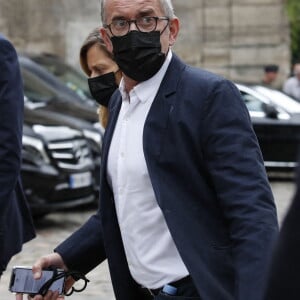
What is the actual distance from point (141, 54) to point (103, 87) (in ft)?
3.31

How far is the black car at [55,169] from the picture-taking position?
10.2 meters

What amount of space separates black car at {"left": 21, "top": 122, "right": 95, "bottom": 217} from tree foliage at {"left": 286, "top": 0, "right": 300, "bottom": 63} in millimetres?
14956

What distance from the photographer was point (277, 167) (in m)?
15.0

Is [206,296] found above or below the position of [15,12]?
above

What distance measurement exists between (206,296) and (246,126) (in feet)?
1.60

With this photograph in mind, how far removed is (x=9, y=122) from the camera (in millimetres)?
4047

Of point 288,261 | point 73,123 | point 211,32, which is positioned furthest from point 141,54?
point 211,32

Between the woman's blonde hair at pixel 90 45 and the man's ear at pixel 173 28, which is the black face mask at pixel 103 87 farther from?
the man's ear at pixel 173 28

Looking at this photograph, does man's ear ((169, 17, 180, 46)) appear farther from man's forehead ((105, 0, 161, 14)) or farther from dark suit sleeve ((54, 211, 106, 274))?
dark suit sleeve ((54, 211, 106, 274))

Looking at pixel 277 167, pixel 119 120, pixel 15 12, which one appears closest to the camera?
pixel 119 120

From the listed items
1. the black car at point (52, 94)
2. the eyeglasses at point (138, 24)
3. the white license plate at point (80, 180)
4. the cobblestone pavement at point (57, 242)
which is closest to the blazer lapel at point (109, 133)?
the eyeglasses at point (138, 24)

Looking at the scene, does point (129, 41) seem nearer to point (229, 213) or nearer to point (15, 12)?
point (229, 213)

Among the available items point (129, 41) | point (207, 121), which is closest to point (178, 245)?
point (207, 121)

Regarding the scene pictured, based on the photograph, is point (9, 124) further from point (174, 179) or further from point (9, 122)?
point (174, 179)
